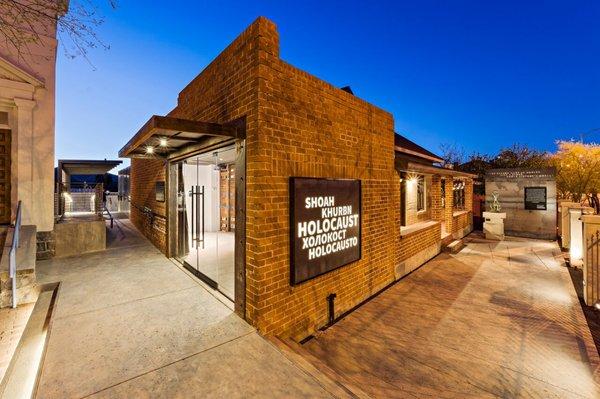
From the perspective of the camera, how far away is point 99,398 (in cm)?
231

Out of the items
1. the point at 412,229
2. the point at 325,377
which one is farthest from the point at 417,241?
the point at 325,377

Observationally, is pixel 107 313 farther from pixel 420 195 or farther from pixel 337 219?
pixel 420 195

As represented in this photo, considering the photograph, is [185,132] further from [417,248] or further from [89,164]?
[89,164]

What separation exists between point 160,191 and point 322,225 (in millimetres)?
5190

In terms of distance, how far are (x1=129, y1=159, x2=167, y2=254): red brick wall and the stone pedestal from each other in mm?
14413

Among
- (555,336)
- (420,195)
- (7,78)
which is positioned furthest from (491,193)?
(7,78)

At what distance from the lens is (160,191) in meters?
7.48

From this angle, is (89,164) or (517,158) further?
(517,158)

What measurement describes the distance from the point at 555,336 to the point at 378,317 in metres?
2.72

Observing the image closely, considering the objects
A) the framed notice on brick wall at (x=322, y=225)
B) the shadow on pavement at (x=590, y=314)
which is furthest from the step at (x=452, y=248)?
the framed notice on brick wall at (x=322, y=225)

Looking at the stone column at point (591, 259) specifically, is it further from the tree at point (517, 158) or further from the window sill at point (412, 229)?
the tree at point (517, 158)

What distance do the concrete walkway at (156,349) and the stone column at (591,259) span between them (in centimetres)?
660

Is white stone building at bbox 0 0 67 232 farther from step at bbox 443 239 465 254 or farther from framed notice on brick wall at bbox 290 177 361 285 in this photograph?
step at bbox 443 239 465 254

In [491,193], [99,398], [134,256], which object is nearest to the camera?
[99,398]
